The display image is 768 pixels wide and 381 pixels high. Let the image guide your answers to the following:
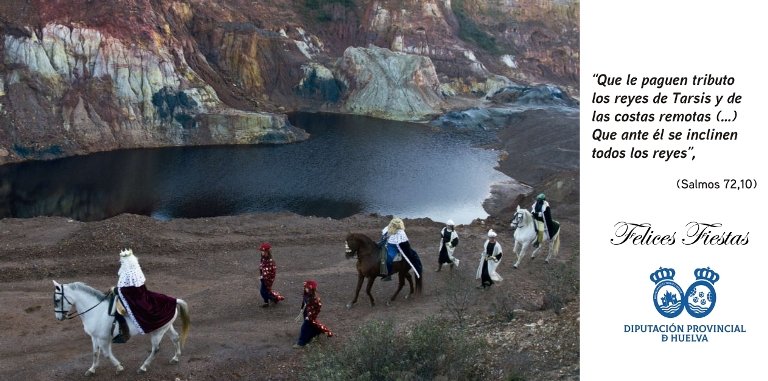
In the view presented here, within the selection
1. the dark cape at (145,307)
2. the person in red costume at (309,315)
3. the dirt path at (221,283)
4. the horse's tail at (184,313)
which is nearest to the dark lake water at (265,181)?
the dirt path at (221,283)

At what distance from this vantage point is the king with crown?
34.9 ft

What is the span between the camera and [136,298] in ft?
35.1

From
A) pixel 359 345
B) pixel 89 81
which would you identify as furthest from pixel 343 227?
pixel 89 81

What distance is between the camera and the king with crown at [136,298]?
10650 millimetres

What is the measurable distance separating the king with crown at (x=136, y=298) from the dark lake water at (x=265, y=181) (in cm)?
1934

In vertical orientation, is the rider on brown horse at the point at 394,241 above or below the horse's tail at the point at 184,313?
above

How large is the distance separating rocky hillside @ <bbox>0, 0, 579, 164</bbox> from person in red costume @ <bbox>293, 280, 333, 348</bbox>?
3442cm

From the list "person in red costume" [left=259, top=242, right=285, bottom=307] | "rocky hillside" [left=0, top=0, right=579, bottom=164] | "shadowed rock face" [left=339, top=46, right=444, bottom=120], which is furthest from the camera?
"shadowed rock face" [left=339, top=46, right=444, bottom=120]

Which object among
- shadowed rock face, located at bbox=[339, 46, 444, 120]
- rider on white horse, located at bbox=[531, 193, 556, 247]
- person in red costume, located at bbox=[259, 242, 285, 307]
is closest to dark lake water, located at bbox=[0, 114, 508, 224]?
rider on white horse, located at bbox=[531, 193, 556, 247]
